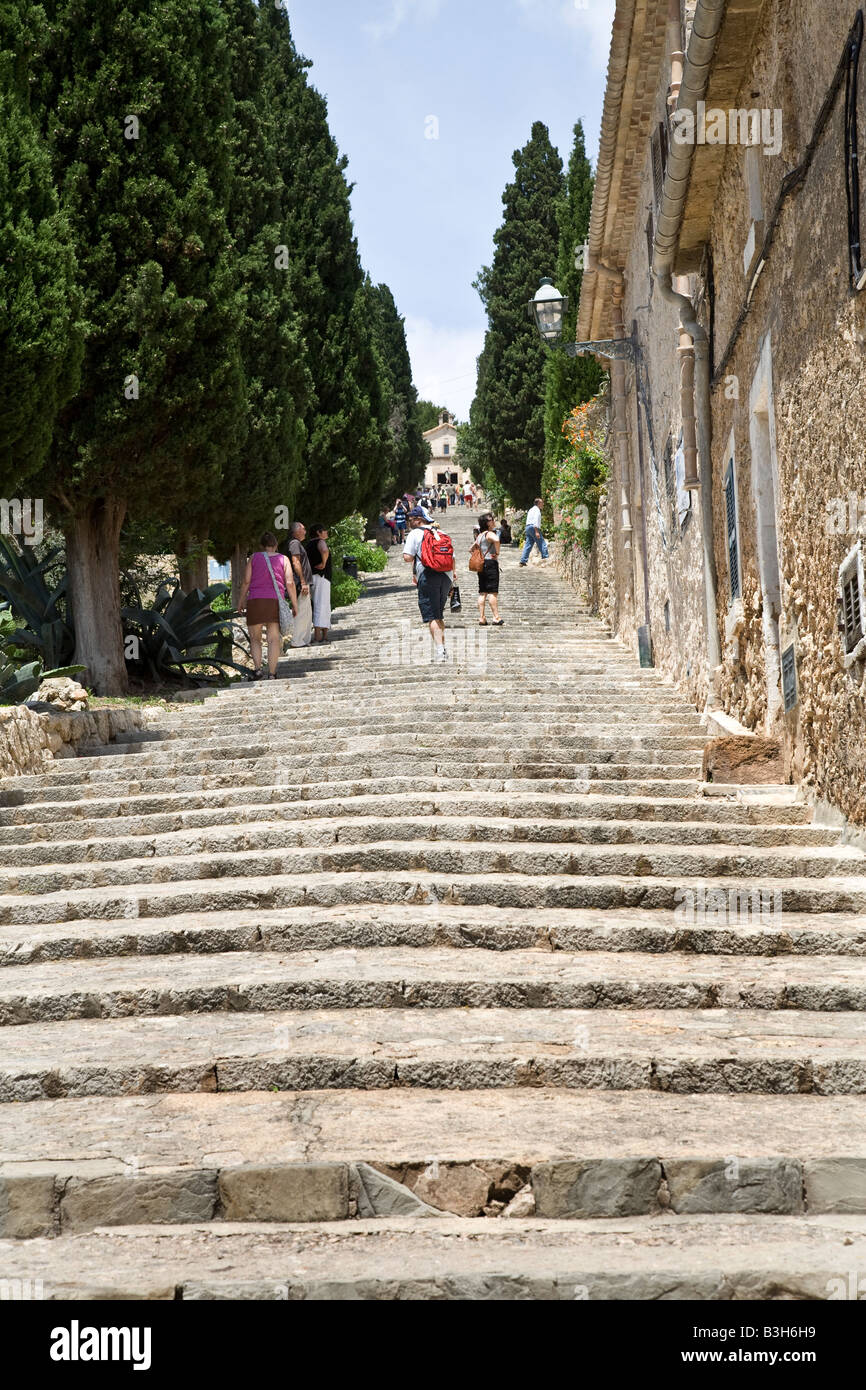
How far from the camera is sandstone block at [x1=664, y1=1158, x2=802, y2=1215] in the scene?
11.8 feet

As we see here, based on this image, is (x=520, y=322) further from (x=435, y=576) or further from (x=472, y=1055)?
(x=472, y=1055)

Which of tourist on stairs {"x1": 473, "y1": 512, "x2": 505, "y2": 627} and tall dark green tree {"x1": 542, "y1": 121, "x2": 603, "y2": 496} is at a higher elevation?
tall dark green tree {"x1": 542, "y1": 121, "x2": 603, "y2": 496}

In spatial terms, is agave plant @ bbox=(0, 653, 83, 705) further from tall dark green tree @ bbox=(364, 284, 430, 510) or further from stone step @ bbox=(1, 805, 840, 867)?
tall dark green tree @ bbox=(364, 284, 430, 510)

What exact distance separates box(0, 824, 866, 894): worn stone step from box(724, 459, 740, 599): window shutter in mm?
2638

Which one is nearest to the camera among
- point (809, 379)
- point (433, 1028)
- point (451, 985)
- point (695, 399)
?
point (433, 1028)

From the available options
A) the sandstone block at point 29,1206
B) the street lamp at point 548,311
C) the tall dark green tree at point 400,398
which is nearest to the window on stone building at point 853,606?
the sandstone block at point 29,1206

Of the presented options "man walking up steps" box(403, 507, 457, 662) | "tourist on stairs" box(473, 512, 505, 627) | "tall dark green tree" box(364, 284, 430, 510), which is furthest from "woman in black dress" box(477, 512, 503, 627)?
"tall dark green tree" box(364, 284, 430, 510)

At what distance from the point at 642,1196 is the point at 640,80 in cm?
1016

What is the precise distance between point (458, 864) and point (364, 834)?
0.75 meters

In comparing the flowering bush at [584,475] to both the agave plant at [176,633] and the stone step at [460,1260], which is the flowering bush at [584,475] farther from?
the stone step at [460,1260]

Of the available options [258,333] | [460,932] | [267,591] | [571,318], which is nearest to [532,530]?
[571,318]

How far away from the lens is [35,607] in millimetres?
12828

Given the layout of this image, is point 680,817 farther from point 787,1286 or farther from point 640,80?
point 640,80

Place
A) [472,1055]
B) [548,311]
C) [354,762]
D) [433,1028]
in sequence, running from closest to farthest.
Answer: [472,1055]
[433,1028]
[354,762]
[548,311]
